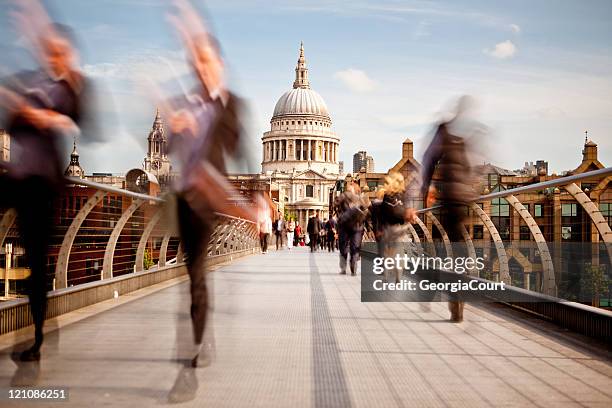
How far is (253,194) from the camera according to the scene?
4527 mm

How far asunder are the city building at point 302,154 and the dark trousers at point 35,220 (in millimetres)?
158701

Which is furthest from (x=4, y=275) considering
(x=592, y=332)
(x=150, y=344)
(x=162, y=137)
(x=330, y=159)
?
(x=330, y=159)

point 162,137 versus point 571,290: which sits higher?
point 162,137

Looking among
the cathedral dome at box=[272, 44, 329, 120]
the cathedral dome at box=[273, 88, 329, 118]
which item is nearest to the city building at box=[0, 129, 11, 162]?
the cathedral dome at box=[272, 44, 329, 120]

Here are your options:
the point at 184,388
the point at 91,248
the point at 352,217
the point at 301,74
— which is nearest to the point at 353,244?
the point at 352,217

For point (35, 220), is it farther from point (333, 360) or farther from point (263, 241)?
point (263, 241)

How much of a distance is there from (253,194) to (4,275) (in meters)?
3.11

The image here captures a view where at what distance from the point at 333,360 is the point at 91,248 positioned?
451cm

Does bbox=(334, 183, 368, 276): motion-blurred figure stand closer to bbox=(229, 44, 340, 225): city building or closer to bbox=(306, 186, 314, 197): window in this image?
bbox=(229, 44, 340, 225): city building

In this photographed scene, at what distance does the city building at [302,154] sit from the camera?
16750cm

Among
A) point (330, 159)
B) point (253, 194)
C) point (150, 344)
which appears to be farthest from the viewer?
point (330, 159)

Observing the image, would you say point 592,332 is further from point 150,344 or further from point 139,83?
point 139,83

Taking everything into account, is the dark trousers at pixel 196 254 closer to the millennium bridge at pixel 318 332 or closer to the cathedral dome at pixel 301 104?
the millennium bridge at pixel 318 332

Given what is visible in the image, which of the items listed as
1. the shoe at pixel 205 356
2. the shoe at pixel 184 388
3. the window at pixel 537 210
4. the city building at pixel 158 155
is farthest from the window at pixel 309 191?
the shoe at pixel 184 388
